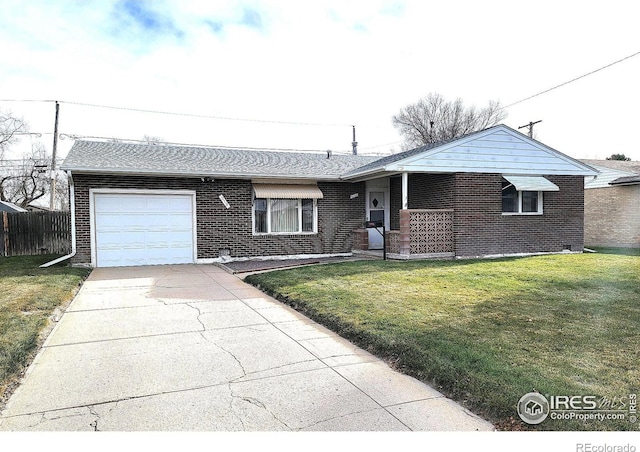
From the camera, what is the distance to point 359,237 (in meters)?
14.5

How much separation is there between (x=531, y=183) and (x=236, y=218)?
29.4 ft

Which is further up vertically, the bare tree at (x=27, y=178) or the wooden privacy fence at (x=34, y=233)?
the bare tree at (x=27, y=178)

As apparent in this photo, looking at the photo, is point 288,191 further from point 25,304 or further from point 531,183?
point 25,304

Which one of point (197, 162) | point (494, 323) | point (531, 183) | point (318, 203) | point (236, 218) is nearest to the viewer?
point (494, 323)

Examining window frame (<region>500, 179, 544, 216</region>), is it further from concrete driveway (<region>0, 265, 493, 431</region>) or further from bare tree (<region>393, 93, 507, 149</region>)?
bare tree (<region>393, 93, 507, 149</region>)

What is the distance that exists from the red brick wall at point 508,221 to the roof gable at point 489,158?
12.8 inches

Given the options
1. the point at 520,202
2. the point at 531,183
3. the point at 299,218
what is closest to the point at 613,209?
the point at 520,202

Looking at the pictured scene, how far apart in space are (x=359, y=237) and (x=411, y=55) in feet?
18.9

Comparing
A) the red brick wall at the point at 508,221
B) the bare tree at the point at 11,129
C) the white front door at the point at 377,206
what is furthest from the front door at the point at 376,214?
the bare tree at the point at 11,129

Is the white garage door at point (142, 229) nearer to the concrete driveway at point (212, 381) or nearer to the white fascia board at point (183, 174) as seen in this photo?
the white fascia board at point (183, 174)

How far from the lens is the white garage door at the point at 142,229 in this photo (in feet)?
40.1

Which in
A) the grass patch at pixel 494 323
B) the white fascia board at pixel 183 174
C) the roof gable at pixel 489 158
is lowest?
the grass patch at pixel 494 323

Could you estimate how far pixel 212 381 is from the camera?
13.1ft
